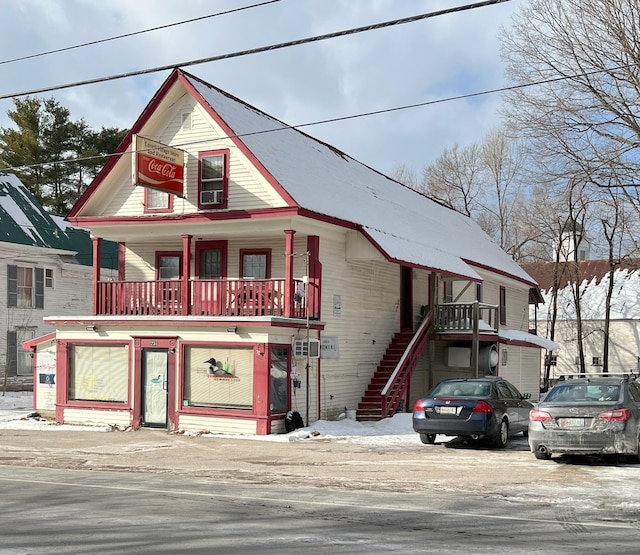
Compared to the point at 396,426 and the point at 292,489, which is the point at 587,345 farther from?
the point at 292,489

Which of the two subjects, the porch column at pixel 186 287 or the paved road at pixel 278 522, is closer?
the paved road at pixel 278 522

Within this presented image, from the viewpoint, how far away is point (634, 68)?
26531 mm

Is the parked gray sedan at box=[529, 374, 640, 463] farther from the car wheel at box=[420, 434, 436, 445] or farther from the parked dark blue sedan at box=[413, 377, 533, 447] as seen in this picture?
the car wheel at box=[420, 434, 436, 445]

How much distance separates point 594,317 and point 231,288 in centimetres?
3720

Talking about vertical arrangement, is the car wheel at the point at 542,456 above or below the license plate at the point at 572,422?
below

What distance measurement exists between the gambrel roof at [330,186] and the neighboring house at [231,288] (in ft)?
0.27

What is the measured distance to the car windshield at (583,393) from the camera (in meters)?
14.7

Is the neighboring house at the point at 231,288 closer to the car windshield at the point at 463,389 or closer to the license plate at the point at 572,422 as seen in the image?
the car windshield at the point at 463,389

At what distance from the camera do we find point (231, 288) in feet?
74.3

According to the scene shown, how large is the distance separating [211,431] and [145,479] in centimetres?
806

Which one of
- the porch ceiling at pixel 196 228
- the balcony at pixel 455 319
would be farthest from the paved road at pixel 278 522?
the balcony at pixel 455 319

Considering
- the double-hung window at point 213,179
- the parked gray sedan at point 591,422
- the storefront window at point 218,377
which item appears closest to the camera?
the parked gray sedan at point 591,422

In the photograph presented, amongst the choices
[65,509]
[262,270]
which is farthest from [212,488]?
[262,270]

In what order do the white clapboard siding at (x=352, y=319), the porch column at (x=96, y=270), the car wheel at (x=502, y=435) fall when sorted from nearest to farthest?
the car wheel at (x=502, y=435) → the white clapboard siding at (x=352, y=319) → the porch column at (x=96, y=270)
